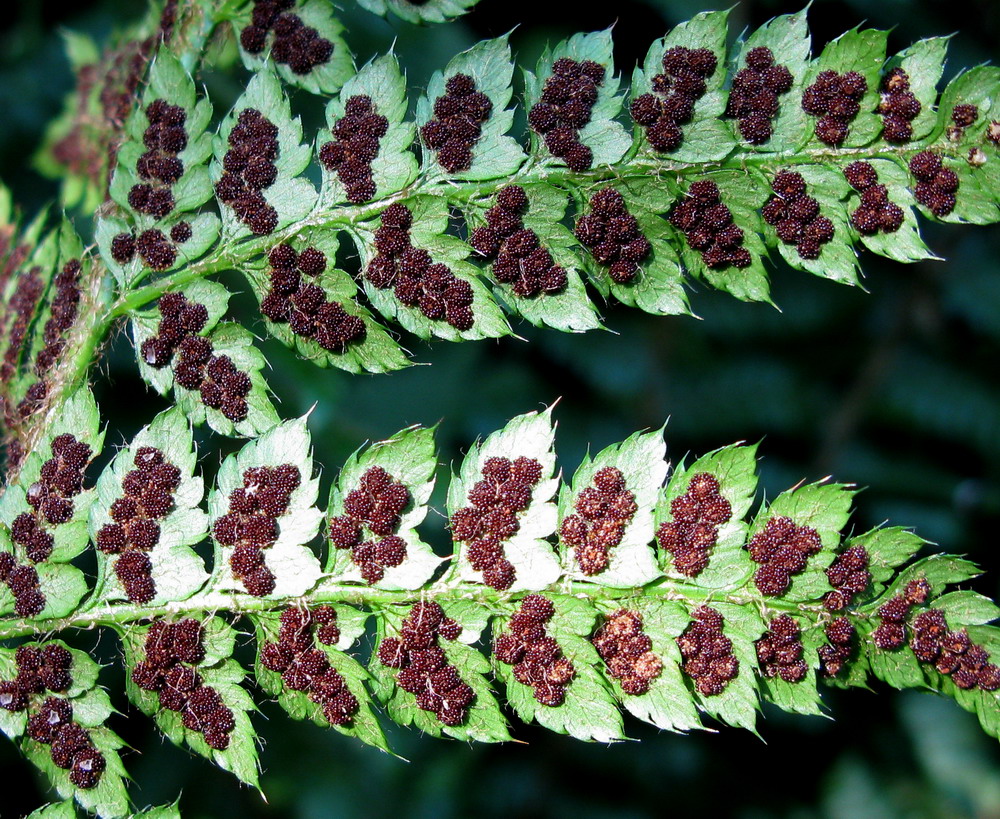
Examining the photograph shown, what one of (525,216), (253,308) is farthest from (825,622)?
(253,308)

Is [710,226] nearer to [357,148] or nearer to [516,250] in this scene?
[516,250]

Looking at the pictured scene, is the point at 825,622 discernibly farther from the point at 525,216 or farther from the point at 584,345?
the point at 584,345

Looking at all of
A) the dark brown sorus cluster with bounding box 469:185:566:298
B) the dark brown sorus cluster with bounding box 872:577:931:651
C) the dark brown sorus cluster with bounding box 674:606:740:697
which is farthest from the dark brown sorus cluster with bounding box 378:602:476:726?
the dark brown sorus cluster with bounding box 872:577:931:651

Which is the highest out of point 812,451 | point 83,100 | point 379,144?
point 83,100

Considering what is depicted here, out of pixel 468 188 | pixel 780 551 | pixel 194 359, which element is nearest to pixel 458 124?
pixel 468 188

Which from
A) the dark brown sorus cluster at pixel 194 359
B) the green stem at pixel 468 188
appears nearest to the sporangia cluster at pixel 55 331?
the green stem at pixel 468 188
